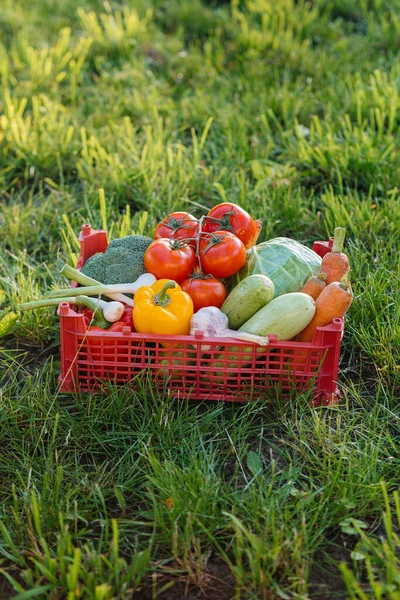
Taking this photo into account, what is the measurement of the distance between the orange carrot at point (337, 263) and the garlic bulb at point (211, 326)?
18.0 inches

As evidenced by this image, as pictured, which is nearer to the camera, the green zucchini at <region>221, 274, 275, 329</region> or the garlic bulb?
the garlic bulb

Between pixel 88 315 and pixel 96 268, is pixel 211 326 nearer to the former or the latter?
pixel 88 315

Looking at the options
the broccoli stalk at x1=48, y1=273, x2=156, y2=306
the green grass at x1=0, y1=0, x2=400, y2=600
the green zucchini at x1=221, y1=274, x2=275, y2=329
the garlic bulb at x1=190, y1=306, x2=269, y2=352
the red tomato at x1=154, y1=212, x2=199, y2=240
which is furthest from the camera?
the red tomato at x1=154, y1=212, x2=199, y2=240

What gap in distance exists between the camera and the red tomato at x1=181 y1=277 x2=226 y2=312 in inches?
121

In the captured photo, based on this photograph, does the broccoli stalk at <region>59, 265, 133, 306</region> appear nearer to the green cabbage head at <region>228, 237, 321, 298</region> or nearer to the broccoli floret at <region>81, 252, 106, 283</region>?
the broccoli floret at <region>81, 252, 106, 283</region>

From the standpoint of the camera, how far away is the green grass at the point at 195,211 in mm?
2396

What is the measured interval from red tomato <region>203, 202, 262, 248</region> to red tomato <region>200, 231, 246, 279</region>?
0.08 metres

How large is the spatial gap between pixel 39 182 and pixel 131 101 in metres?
1.12

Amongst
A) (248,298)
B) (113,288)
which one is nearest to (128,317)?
(113,288)

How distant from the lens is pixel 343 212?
416cm

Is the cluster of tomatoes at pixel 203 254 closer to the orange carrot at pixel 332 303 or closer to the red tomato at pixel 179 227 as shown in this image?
the red tomato at pixel 179 227

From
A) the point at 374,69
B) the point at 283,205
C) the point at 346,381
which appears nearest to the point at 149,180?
the point at 283,205

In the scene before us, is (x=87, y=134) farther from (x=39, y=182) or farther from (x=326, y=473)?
(x=326, y=473)

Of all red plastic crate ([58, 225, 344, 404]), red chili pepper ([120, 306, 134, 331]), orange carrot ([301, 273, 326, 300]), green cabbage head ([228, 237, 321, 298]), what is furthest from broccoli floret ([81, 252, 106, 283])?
orange carrot ([301, 273, 326, 300])
